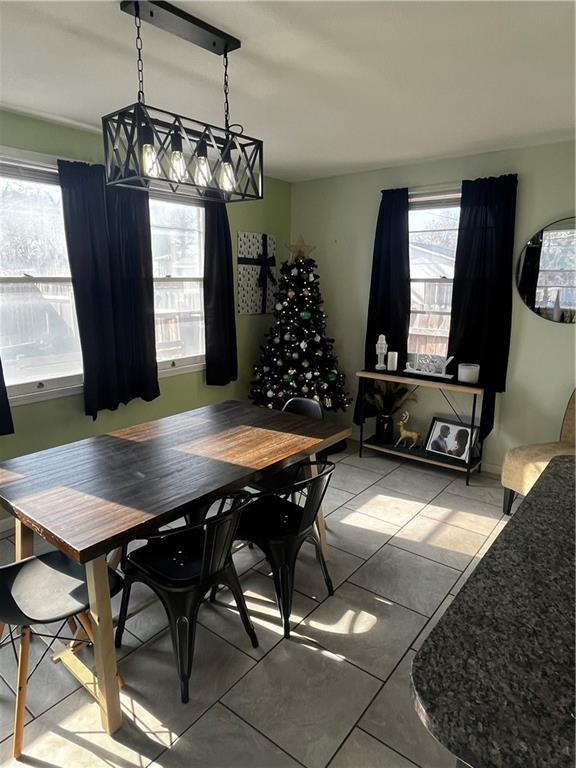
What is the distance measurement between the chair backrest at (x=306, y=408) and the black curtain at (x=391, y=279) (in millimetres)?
1460

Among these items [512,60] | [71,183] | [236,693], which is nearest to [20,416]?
[71,183]

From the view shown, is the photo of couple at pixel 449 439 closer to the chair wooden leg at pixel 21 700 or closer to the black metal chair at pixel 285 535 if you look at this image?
the black metal chair at pixel 285 535

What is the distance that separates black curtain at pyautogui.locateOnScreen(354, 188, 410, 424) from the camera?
4.20 metres

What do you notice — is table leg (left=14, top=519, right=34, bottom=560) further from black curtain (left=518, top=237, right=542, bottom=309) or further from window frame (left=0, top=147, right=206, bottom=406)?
black curtain (left=518, top=237, right=542, bottom=309)

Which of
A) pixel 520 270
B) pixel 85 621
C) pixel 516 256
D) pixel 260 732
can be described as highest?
pixel 516 256

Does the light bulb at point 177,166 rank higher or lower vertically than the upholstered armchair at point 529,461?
higher

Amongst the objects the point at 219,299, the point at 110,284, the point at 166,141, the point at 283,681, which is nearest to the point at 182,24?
the point at 166,141

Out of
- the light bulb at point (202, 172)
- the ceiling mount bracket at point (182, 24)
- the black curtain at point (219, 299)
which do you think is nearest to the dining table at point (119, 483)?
the light bulb at point (202, 172)

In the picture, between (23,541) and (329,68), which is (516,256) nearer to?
(329,68)

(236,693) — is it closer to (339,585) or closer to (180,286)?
(339,585)

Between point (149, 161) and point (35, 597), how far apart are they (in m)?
1.68

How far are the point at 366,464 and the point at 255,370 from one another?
54.5 inches

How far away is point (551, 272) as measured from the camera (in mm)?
3572

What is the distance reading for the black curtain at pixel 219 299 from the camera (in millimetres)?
4168
